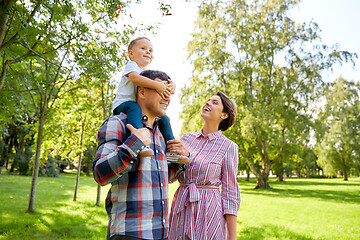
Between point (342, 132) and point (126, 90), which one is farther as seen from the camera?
point (342, 132)

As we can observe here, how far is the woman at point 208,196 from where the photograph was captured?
Answer: 2.34 metres

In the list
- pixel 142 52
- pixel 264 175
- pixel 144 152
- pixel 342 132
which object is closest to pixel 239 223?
pixel 142 52

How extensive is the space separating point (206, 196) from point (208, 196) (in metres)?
0.02

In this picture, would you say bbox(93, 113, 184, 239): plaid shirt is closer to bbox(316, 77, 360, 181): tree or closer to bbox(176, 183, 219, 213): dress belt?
bbox(176, 183, 219, 213): dress belt

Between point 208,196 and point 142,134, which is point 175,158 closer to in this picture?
point 142,134

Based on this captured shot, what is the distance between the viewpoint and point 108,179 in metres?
1.55

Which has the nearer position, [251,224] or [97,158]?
[97,158]

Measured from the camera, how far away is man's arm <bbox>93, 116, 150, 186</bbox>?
152cm

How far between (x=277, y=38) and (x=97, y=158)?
21.6m

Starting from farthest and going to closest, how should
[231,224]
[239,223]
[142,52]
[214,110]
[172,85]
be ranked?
1. [239,223]
2. [214,110]
3. [231,224]
4. [142,52]
5. [172,85]

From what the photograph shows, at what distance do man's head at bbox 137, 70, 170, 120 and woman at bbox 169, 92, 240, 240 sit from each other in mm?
783

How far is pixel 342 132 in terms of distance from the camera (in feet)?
116

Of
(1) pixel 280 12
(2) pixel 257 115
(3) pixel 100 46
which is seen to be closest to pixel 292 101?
(2) pixel 257 115

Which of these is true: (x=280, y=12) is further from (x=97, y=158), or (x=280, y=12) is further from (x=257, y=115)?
(x=97, y=158)
